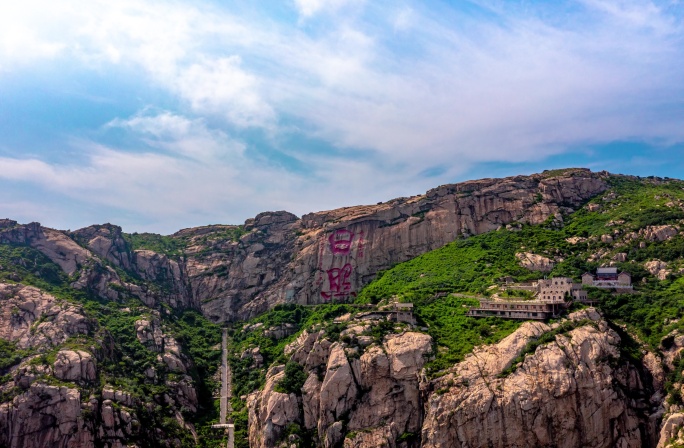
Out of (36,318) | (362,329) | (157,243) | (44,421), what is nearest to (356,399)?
(362,329)

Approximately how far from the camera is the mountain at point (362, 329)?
2881 inches

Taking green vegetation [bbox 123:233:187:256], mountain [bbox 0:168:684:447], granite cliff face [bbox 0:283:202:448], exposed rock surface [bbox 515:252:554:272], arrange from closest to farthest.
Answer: mountain [bbox 0:168:684:447] → granite cliff face [bbox 0:283:202:448] → exposed rock surface [bbox 515:252:554:272] → green vegetation [bbox 123:233:187:256]

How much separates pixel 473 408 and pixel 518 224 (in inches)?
2371

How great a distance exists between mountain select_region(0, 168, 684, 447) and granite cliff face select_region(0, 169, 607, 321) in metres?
0.45

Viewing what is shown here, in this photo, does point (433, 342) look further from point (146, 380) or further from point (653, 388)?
point (146, 380)

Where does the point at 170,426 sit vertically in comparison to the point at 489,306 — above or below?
below

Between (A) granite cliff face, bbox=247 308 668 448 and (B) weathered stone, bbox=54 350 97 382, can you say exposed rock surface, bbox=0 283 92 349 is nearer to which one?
(B) weathered stone, bbox=54 350 97 382

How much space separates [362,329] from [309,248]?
5020cm

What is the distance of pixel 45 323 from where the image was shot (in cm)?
9438

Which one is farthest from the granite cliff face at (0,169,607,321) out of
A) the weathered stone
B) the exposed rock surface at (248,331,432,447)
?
the exposed rock surface at (248,331,432,447)

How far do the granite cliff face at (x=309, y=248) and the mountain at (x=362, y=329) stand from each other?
0.45 meters

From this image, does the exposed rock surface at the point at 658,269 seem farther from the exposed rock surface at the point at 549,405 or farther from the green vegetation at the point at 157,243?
the green vegetation at the point at 157,243

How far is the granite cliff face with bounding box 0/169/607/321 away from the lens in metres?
124

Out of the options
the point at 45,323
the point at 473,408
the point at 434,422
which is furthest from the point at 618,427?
the point at 45,323
